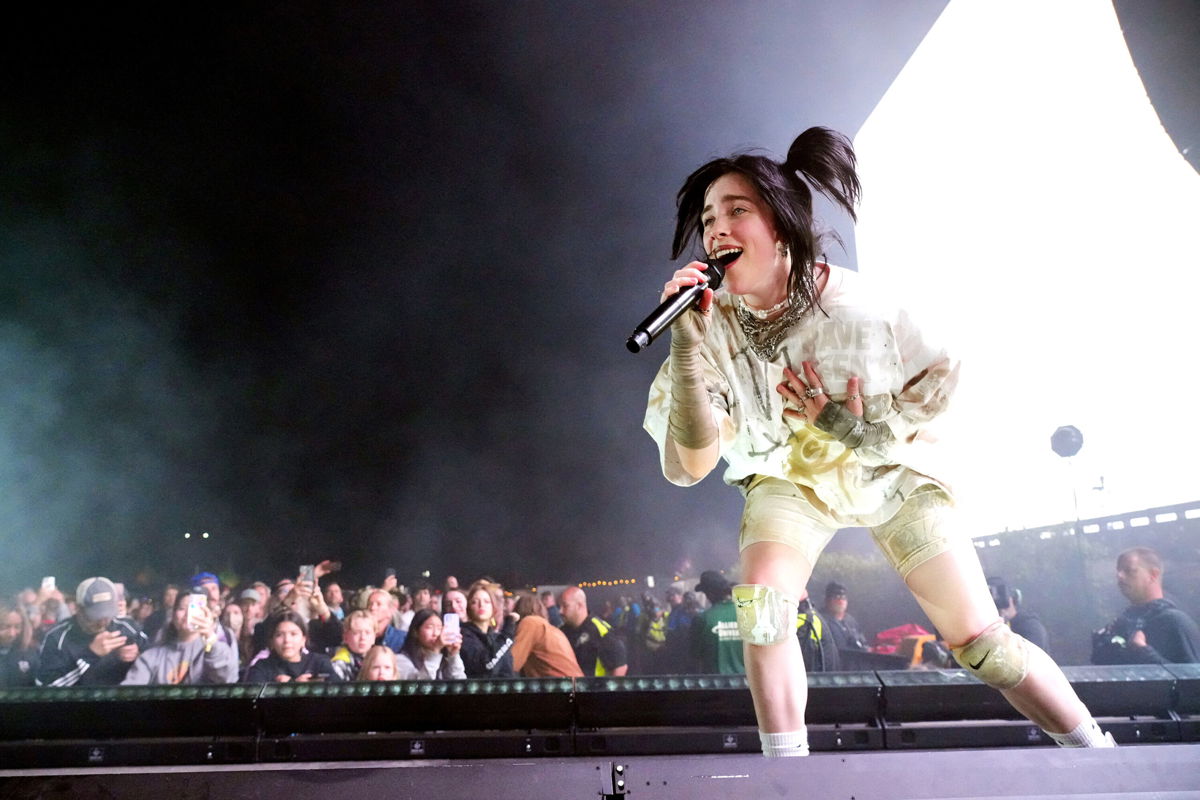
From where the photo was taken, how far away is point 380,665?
4152mm

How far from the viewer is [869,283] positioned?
2.03 metres

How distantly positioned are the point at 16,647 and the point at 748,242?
4799 millimetres

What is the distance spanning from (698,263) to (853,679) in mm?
1777

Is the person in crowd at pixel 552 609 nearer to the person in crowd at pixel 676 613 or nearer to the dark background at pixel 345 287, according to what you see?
the dark background at pixel 345 287

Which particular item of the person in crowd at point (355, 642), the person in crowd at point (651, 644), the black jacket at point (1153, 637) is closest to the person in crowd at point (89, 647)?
the person in crowd at point (355, 642)

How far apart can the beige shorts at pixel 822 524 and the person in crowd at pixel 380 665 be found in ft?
8.92

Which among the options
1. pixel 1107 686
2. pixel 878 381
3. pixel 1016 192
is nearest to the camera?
pixel 878 381

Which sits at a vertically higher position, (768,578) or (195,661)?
(195,661)

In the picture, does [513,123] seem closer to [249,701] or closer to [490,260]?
[490,260]

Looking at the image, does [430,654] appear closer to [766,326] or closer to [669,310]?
[766,326]

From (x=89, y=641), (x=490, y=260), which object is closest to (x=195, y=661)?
(x=89, y=641)

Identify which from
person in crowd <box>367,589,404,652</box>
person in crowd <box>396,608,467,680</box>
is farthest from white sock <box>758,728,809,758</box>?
person in crowd <box>367,589,404,652</box>

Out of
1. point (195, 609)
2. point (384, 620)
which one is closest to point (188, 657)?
point (195, 609)

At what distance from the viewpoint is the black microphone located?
5.28ft
